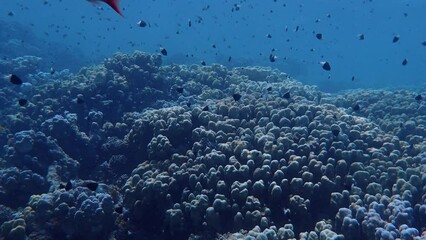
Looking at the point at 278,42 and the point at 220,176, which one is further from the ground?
the point at 278,42

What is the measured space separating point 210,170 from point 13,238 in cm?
402

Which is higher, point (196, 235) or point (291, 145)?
point (291, 145)

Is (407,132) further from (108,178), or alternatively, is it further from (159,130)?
(108,178)

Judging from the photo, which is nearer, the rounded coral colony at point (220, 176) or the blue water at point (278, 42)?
the rounded coral colony at point (220, 176)

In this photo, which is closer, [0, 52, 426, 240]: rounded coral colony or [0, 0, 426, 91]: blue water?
[0, 52, 426, 240]: rounded coral colony

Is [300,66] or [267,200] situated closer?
[267,200]

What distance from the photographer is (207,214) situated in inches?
261

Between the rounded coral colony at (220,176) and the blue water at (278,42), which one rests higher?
the blue water at (278,42)

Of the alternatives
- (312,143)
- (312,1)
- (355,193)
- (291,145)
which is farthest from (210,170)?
(312,1)

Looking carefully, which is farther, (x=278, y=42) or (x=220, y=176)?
(x=278, y=42)

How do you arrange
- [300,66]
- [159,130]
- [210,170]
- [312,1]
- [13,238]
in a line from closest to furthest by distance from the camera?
[13,238] → [210,170] → [159,130] → [300,66] → [312,1]

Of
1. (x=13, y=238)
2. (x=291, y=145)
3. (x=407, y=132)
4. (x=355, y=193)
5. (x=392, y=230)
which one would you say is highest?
(x=407, y=132)

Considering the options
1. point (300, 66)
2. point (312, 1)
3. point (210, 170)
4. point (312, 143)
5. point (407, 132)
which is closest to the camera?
point (210, 170)

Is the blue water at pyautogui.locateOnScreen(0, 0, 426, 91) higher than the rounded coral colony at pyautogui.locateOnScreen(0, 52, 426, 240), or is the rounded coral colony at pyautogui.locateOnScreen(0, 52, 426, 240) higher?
the blue water at pyautogui.locateOnScreen(0, 0, 426, 91)
